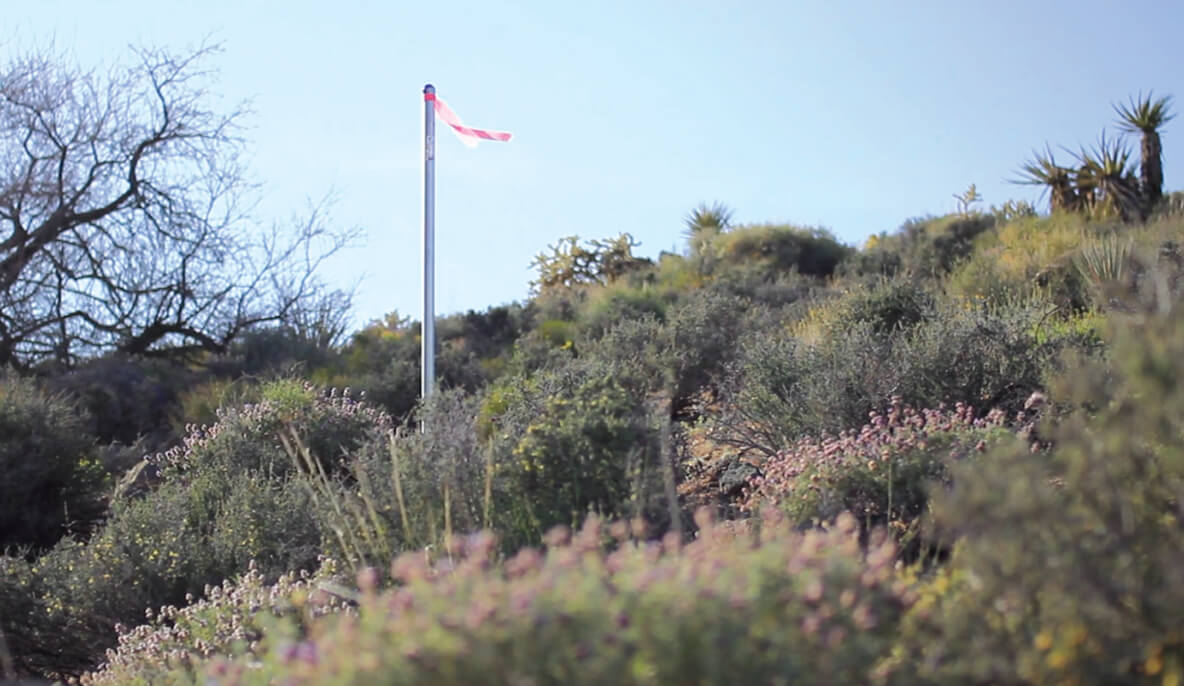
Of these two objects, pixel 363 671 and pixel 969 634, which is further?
pixel 969 634

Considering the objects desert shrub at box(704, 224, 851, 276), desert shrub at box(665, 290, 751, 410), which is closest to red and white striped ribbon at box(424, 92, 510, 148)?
desert shrub at box(665, 290, 751, 410)

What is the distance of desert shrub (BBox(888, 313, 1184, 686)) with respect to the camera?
119 inches

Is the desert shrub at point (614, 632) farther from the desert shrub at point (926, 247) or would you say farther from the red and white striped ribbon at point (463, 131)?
the desert shrub at point (926, 247)

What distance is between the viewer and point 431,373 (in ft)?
33.0

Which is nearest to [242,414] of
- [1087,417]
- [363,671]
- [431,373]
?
[431,373]

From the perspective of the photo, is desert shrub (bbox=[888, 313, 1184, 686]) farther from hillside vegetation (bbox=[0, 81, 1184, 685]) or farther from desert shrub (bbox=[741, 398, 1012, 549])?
desert shrub (bbox=[741, 398, 1012, 549])

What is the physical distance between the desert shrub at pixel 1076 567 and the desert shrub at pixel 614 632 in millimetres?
302

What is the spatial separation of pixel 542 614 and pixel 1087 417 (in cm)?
380

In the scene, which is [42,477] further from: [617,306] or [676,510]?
[617,306]

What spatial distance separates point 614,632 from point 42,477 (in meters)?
8.64

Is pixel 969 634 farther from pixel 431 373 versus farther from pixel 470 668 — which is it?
pixel 431 373

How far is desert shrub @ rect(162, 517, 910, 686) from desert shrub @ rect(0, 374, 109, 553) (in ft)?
24.5

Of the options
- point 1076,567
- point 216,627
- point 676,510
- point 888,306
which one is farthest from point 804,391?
point 1076,567

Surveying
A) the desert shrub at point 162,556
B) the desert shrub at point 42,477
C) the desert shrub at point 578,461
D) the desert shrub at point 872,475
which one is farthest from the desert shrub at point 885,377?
the desert shrub at point 42,477
